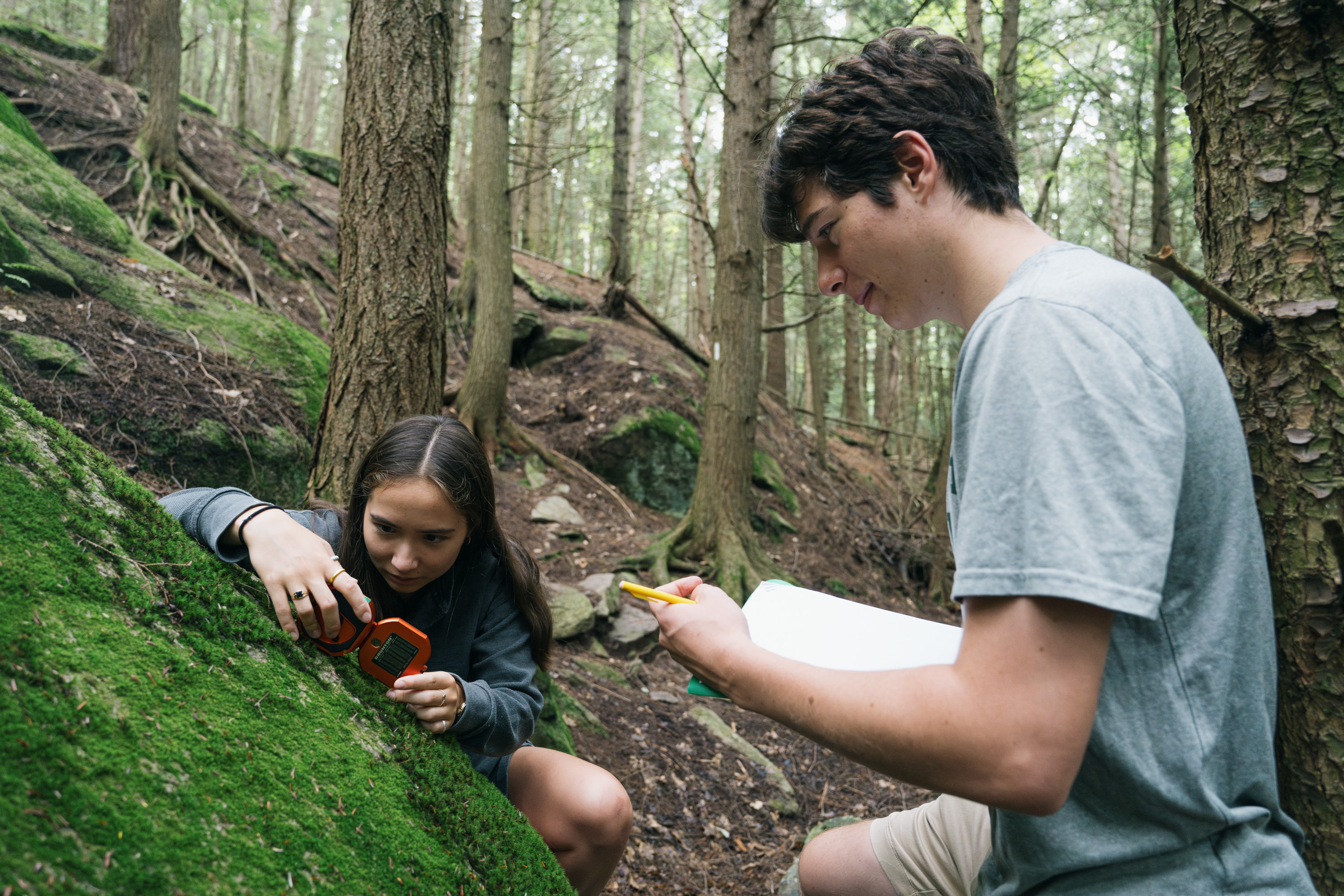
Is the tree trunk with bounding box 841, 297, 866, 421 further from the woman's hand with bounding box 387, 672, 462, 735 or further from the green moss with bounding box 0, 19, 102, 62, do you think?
the woman's hand with bounding box 387, 672, 462, 735

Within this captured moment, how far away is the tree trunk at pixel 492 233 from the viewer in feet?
24.5

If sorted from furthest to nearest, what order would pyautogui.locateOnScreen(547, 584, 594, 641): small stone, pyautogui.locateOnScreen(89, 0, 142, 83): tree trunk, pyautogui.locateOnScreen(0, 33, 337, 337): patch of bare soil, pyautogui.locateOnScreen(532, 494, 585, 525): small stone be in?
pyautogui.locateOnScreen(89, 0, 142, 83): tree trunk → pyautogui.locateOnScreen(0, 33, 337, 337): patch of bare soil → pyautogui.locateOnScreen(532, 494, 585, 525): small stone → pyautogui.locateOnScreen(547, 584, 594, 641): small stone

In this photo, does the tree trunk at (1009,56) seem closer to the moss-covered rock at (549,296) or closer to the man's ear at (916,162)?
the moss-covered rock at (549,296)

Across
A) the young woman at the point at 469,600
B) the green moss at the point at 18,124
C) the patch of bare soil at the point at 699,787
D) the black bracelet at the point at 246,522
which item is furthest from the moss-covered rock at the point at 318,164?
the black bracelet at the point at 246,522

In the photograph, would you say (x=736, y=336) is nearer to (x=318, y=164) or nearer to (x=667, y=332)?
(x=667, y=332)

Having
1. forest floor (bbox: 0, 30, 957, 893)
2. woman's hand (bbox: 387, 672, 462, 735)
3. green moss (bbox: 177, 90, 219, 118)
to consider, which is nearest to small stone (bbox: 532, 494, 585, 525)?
forest floor (bbox: 0, 30, 957, 893)

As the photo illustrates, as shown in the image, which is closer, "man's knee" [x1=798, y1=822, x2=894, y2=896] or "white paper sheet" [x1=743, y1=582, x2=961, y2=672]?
"white paper sheet" [x1=743, y1=582, x2=961, y2=672]

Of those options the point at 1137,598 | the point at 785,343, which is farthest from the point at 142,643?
the point at 785,343

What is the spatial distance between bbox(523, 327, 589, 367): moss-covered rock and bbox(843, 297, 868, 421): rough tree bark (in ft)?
19.5

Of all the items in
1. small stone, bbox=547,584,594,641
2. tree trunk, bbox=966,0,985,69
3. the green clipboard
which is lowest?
small stone, bbox=547,584,594,641

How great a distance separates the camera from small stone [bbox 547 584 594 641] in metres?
5.24

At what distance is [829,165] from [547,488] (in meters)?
6.18

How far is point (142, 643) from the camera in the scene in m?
1.40

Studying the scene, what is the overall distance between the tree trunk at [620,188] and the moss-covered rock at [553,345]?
4.22 feet
